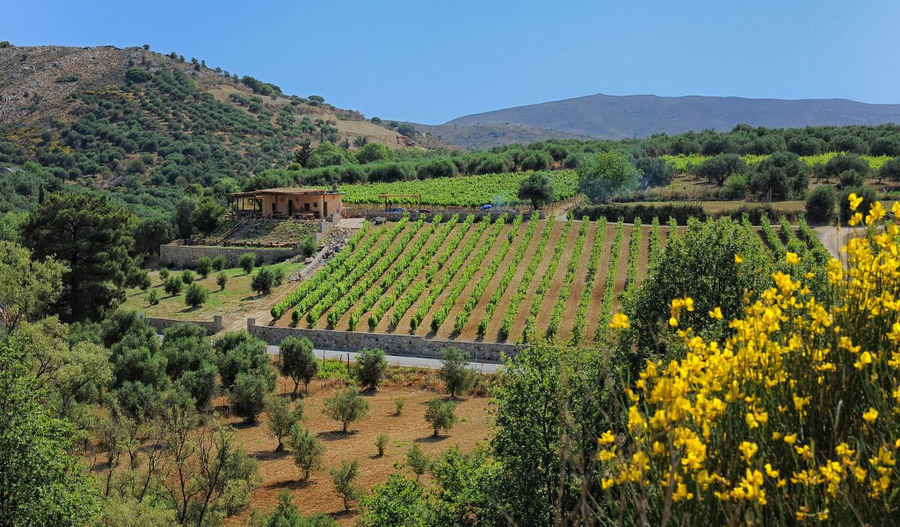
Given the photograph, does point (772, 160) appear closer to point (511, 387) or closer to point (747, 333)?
point (511, 387)

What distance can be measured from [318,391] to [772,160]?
169 feet

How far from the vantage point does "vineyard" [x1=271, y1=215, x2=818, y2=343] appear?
3694 cm

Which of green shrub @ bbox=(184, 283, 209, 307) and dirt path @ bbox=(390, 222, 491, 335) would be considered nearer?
Result: dirt path @ bbox=(390, 222, 491, 335)

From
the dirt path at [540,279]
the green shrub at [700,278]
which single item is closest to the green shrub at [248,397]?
the dirt path at [540,279]

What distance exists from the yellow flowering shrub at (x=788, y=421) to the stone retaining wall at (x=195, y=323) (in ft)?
116

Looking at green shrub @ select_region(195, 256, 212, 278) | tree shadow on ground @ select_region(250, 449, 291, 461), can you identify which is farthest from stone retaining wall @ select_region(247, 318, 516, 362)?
tree shadow on ground @ select_region(250, 449, 291, 461)

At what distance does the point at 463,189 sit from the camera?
6925cm

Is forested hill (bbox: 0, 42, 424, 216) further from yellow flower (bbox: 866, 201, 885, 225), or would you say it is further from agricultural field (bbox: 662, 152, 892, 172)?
yellow flower (bbox: 866, 201, 885, 225)

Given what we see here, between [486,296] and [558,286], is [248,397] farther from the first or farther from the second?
[558,286]

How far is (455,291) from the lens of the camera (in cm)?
4053

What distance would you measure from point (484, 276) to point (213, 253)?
20898mm

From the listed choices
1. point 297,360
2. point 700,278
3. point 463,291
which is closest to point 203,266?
point 463,291

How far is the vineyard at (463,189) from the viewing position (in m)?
60.5

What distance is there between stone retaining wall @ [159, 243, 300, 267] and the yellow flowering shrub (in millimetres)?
46098
